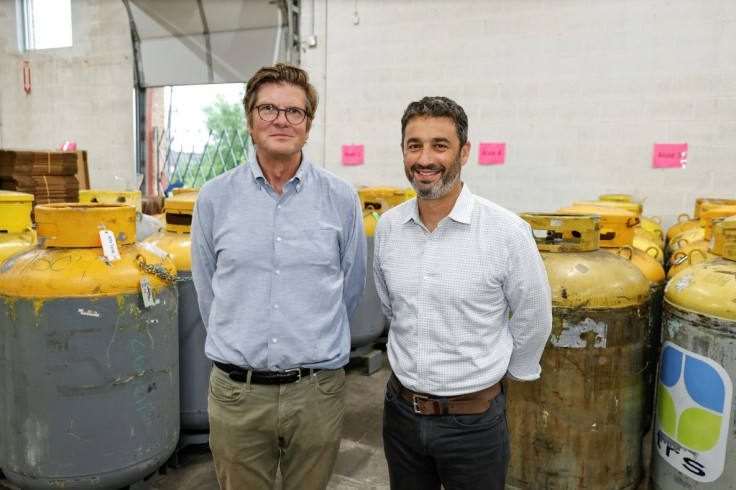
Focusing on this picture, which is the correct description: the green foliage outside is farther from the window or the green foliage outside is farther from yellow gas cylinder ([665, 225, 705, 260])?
yellow gas cylinder ([665, 225, 705, 260])

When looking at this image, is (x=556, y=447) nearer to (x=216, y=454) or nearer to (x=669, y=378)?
(x=669, y=378)

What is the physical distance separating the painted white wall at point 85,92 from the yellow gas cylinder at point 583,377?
5.49 metres

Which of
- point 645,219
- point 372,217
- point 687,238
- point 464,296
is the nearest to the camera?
point 464,296

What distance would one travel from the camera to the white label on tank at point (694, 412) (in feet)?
5.60

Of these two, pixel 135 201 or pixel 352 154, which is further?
pixel 352 154

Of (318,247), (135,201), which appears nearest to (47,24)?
(135,201)

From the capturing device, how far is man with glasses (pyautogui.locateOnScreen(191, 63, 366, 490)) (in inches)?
53.7

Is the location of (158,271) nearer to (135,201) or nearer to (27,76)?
(135,201)

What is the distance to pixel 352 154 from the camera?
5.27m

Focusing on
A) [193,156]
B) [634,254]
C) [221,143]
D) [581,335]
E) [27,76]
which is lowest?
[581,335]

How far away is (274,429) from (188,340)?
3.74 feet

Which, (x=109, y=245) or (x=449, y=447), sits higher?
(x=109, y=245)

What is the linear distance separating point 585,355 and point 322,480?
3.31 feet

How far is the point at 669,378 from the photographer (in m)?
1.88
